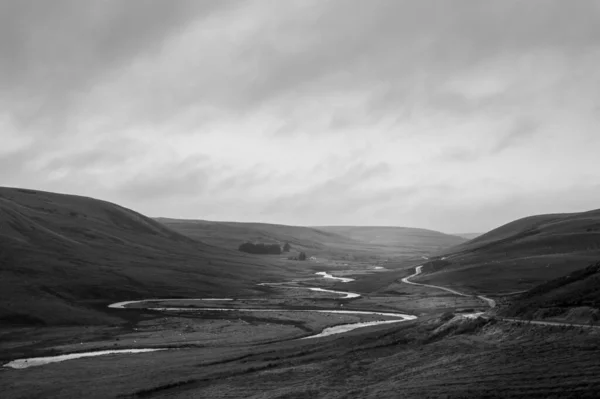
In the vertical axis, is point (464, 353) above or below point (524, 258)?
below

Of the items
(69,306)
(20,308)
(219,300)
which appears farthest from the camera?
(219,300)

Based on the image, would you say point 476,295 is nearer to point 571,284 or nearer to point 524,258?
point 524,258

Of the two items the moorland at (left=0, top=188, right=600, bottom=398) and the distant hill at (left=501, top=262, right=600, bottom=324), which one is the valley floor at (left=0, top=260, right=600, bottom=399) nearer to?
the moorland at (left=0, top=188, right=600, bottom=398)

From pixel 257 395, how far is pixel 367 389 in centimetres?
1031

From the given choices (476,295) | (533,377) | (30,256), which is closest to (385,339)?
(533,377)

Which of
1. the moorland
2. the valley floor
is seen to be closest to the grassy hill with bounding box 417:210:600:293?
the moorland

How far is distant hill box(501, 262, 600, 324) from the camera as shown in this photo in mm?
52344

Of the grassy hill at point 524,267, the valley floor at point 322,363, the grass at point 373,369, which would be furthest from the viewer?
the grassy hill at point 524,267

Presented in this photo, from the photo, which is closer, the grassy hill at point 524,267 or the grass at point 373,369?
the grass at point 373,369

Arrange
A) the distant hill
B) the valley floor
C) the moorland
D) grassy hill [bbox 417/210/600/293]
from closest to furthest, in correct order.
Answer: the valley floor < the moorland < the distant hill < grassy hill [bbox 417/210/600/293]

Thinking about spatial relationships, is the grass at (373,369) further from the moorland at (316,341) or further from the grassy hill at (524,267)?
the grassy hill at (524,267)

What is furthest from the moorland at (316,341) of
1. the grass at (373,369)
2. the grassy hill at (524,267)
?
the grassy hill at (524,267)

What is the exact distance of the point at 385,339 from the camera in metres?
70.7

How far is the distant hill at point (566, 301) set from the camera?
5234 centimetres
